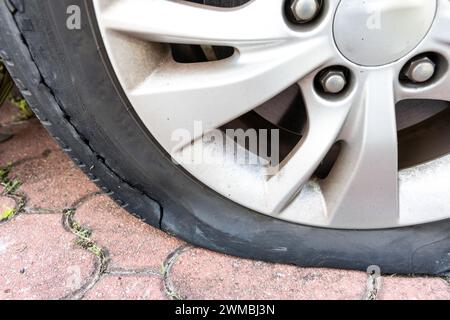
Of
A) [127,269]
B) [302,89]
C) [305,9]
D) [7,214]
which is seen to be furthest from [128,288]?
[305,9]

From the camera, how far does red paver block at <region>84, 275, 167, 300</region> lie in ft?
2.94

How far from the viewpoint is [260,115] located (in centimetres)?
96

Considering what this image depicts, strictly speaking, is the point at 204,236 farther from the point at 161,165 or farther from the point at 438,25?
the point at 438,25

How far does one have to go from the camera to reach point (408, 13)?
30.1 inches

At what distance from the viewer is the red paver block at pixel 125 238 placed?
3.19ft

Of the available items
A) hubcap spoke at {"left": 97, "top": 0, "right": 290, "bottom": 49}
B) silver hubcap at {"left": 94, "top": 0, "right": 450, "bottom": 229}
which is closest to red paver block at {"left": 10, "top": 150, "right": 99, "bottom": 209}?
silver hubcap at {"left": 94, "top": 0, "right": 450, "bottom": 229}

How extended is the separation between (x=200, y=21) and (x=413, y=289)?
67 cm

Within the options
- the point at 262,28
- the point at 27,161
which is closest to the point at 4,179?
the point at 27,161

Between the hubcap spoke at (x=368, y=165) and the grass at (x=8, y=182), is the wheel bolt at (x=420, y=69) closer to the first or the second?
the hubcap spoke at (x=368, y=165)

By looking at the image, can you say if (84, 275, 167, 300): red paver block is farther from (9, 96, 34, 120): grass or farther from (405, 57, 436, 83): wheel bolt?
(9, 96, 34, 120): grass

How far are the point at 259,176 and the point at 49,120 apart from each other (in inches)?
16.1

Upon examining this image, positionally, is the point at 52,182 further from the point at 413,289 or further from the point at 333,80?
the point at 413,289

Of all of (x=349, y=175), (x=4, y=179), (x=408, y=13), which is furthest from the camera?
(x=4, y=179)

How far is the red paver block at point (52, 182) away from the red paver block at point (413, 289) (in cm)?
71
